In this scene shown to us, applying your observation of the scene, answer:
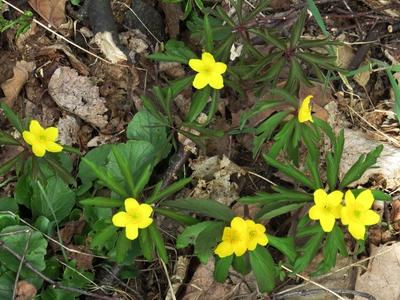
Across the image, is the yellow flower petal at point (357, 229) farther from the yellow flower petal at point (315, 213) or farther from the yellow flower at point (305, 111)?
the yellow flower at point (305, 111)

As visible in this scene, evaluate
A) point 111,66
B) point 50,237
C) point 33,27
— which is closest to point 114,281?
point 50,237

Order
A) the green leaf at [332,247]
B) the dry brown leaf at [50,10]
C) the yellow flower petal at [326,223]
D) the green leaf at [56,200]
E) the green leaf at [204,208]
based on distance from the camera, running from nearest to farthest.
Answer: the yellow flower petal at [326,223]
the green leaf at [332,247]
the green leaf at [204,208]
the green leaf at [56,200]
the dry brown leaf at [50,10]

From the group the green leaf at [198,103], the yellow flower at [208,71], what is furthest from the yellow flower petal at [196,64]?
the green leaf at [198,103]

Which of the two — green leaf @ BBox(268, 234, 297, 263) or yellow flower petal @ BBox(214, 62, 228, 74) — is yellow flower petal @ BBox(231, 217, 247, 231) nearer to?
→ green leaf @ BBox(268, 234, 297, 263)

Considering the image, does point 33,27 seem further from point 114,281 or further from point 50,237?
point 114,281

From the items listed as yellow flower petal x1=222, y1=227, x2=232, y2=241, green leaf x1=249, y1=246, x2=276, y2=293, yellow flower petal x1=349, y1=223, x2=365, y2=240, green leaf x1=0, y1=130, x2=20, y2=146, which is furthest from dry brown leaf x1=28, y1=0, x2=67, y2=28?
yellow flower petal x1=349, y1=223, x2=365, y2=240

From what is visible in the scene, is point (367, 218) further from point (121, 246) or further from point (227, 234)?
point (121, 246)
